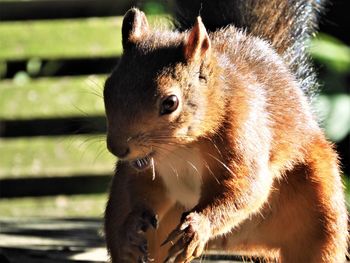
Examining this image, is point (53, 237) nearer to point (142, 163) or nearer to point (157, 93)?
point (142, 163)

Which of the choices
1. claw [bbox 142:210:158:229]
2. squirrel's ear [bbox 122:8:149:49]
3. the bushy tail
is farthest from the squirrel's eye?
the bushy tail

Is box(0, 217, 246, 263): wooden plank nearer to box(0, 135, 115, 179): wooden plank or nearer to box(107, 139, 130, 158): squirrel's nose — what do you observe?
box(107, 139, 130, 158): squirrel's nose

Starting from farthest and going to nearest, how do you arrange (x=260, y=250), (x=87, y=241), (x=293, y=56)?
(x=87, y=241)
(x=293, y=56)
(x=260, y=250)

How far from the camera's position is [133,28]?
355 cm

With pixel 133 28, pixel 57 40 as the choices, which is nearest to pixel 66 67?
pixel 57 40

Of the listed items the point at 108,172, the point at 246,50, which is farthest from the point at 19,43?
the point at 246,50

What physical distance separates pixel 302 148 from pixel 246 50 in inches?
15.5

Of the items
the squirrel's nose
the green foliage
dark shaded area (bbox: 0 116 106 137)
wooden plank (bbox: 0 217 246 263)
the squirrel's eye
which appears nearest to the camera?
the squirrel's nose

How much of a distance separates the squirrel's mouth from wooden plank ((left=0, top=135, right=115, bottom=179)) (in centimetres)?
377

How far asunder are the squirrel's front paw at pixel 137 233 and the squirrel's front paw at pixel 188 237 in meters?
0.15

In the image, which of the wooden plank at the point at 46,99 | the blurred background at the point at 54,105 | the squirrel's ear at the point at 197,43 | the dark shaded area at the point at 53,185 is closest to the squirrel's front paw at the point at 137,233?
the squirrel's ear at the point at 197,43

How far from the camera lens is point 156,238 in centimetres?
378

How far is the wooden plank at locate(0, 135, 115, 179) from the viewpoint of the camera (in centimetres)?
720

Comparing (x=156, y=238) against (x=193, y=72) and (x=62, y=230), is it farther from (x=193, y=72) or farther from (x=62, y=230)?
(x=62, y=230)
